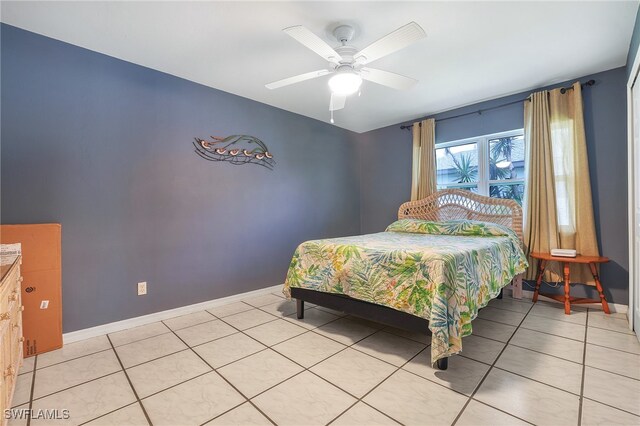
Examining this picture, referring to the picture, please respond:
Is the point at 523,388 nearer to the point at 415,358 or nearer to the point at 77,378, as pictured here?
the point at 415,358

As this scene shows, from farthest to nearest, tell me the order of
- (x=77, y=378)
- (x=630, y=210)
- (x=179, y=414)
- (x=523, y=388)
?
(x=630, y=210) → (x=77, y=378) → (x=523, y=388) → (x=179, y=414)

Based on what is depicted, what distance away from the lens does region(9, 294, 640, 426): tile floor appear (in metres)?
1.51

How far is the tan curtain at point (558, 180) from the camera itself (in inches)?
122

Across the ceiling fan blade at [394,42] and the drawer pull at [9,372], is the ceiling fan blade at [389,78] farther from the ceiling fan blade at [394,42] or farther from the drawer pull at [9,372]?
the drawer pull at [9,372]

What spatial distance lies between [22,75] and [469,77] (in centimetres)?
415

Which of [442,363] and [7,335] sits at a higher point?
[7,335]

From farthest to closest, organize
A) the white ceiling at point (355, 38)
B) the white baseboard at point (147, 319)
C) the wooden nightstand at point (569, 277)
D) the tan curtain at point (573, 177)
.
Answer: the tan curtain at point (573, 177), the wooden nightstand at point (569, 277), the white baseboard at point (147, 319), the white ceiling at point (355, 38)

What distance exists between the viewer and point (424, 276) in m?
1.95

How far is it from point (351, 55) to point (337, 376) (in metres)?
2.38

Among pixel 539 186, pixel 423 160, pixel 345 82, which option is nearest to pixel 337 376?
pixel 345 82

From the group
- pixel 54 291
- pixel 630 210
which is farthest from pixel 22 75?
pixel 630 210

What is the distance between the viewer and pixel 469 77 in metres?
3.18

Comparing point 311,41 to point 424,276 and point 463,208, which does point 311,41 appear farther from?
point 463,208

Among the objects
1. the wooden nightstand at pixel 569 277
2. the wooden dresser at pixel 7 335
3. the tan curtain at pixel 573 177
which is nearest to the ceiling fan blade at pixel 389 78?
the tan curtain at pixel 573 177
